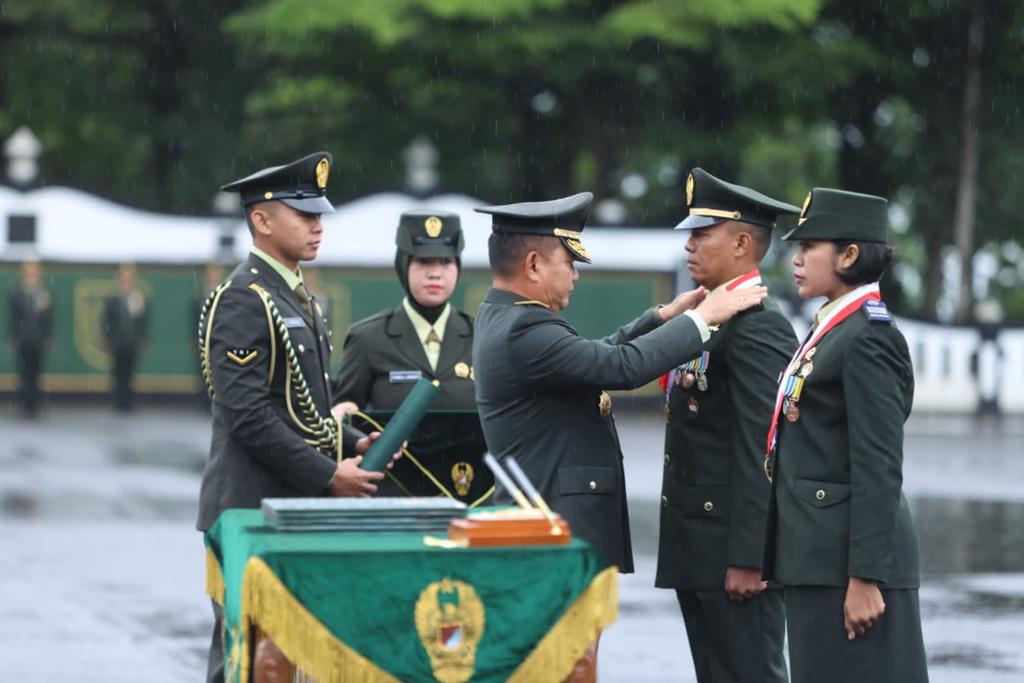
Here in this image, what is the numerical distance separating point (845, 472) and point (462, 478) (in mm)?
2217

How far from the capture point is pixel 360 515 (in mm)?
5309

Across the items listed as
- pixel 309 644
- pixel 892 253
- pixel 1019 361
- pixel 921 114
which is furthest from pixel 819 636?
pixel 921 114

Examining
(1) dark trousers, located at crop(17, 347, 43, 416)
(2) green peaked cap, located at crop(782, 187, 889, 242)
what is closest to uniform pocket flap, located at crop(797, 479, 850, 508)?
(2) green peaked cap, located at crop(782, 187, 889, 242)

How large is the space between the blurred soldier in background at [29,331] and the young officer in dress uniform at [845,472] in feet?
72.1

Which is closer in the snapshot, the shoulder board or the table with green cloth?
the table with green cloth

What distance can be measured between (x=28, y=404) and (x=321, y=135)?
935 cm

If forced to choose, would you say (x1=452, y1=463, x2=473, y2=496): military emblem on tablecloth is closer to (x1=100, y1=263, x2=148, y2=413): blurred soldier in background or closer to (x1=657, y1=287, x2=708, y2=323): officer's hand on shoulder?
(x1=657, y1=287, x2=708, y2=323): officer's hand on shoulder

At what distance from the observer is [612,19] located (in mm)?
28531

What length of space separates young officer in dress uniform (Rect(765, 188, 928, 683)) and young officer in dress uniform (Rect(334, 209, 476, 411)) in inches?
112

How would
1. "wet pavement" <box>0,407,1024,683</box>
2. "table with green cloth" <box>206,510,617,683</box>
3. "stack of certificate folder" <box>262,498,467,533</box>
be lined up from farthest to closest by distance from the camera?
"wet pavement" <box>0,407,1024,683</box> < "stack of certificate folder" <box>262,498,467,533</box> < "table with green cloth" <box>206,510,617,683</box>

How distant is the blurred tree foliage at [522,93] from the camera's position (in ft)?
96.1

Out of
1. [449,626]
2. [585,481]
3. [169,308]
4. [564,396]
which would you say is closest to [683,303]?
[564,396]

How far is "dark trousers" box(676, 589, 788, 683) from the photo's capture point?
641 cm

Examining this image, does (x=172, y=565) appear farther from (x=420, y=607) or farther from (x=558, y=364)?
(x=420, y=607)
